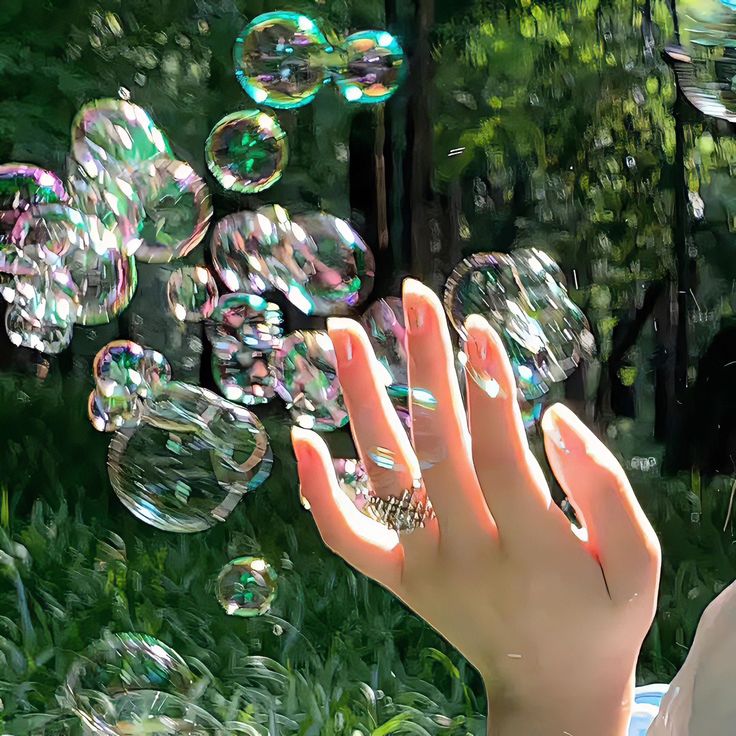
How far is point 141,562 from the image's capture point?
3.77ft

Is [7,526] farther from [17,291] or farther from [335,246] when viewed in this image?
[335,246]

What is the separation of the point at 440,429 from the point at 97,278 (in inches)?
21.4

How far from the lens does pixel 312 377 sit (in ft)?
3.30

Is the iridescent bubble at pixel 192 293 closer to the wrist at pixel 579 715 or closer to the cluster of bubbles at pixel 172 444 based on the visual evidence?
the cluster of bubbles at pixel 172 444

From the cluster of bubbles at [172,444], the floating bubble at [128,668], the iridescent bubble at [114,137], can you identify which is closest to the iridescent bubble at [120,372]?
the cluster of bubbles at [172,444]

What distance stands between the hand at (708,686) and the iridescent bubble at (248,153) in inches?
28.3

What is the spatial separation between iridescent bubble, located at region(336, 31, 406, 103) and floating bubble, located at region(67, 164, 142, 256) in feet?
0.97

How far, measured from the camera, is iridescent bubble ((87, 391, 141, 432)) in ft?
3.51

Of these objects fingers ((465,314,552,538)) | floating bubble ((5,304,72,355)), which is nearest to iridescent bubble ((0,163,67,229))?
floating bubble ((5,304,72,355))

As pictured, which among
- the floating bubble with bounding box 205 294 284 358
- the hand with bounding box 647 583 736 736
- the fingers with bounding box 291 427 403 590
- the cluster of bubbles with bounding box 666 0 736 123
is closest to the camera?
the hand with bounding box 647 583 736 736

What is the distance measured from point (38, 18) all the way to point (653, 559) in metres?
1.00

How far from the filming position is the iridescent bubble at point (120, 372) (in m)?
1.07

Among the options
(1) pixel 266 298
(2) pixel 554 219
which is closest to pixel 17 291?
(1) pixel 266 298

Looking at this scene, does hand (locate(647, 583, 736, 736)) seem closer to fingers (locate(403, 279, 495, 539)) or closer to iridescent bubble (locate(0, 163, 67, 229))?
fingers (locate(403, 279, 495, 539))
